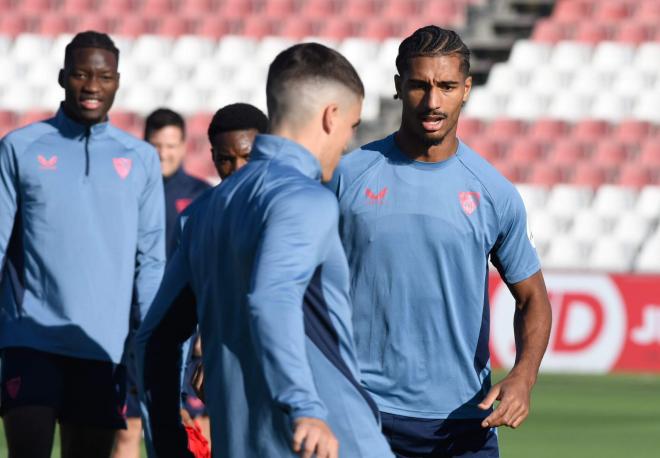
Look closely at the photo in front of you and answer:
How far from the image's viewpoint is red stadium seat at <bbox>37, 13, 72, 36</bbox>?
69.9ft

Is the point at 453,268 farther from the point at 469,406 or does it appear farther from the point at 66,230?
the point at 66,230

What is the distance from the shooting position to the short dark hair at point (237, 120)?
20.0ft

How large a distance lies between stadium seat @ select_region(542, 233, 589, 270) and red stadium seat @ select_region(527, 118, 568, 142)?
247cm

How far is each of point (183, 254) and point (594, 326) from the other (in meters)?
11.1

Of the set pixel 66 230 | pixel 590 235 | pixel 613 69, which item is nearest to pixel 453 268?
pixel 66 230

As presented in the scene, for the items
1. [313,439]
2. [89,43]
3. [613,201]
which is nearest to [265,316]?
[313,439]

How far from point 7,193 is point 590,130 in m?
14.1

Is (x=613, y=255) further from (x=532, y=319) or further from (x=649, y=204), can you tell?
(x=532, y=319)

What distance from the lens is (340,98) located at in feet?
11.5

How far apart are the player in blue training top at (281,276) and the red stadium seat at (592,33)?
16.8 meters

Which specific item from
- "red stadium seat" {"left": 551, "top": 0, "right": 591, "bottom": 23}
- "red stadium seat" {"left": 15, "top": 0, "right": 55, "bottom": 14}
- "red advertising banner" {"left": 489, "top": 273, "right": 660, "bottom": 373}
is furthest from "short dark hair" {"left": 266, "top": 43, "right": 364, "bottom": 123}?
"red stadium seat" {"left": 15, "top": 0, "right": 55, "bottom": 14}

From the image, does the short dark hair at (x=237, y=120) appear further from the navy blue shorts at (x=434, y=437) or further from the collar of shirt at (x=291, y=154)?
the collar of shirt at (x=291, y=154)

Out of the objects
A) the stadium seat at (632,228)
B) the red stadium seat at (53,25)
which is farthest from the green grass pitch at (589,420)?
the red stadium seat at (53,25)

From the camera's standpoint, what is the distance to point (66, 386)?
19.0 feet
